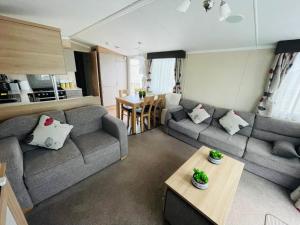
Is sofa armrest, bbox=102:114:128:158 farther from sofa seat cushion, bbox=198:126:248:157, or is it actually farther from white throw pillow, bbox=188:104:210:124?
white throw pillow, bbox=188:104:210:124

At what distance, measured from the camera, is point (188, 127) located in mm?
2791

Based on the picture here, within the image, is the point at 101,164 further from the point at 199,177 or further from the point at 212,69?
the point at 212,69

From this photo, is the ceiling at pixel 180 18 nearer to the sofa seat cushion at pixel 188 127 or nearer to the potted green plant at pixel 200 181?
the sofa seat cushion at pixel 188 127

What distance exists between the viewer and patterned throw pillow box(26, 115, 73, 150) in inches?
65.6

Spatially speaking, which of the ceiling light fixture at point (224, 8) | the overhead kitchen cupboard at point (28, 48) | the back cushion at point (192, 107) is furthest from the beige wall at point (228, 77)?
the overhead kitchen cupboard at point (28, 48)

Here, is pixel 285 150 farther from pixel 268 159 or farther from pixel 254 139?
pixel 254 139

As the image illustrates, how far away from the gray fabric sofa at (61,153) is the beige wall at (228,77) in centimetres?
240

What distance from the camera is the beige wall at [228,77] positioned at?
2561 mm

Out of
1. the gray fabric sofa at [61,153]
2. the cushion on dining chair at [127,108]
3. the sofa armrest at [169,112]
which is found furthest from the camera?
the cushion on dining chair at [127,108]

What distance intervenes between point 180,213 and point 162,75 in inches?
146

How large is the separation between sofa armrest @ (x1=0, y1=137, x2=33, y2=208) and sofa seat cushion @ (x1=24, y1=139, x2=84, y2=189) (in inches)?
2.5

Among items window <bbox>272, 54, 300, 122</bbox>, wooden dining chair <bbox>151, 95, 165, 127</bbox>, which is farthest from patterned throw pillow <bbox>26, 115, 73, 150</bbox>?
window <bbox>272, 54, 300, 122</bbox>

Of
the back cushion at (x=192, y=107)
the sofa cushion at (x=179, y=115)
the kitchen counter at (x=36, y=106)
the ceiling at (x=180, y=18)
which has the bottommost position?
the sofa cushion at (x=179, y=115)

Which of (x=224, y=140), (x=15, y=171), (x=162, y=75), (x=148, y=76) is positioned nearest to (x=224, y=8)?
(x=224, y=140)
